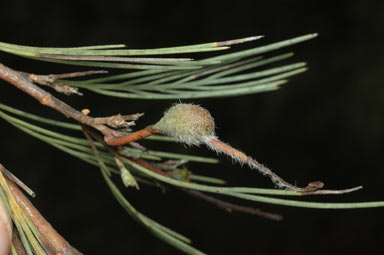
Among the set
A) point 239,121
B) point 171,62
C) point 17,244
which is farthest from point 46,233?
point 239,121

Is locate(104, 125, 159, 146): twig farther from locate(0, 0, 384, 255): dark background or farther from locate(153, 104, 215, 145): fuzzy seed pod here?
locate(0, 0, 384, 255): dark background

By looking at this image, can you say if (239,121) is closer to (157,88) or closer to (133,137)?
(157,88)

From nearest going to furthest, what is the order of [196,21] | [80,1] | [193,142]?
[193,142] < [80,1] < [196,21]

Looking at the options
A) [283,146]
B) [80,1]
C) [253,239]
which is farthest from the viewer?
[253,239]

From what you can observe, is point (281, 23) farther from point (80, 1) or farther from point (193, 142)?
point (193, 142)

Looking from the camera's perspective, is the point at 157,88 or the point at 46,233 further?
the point at 157,88

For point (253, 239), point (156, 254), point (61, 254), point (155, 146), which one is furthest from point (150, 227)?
point (253, 239)
